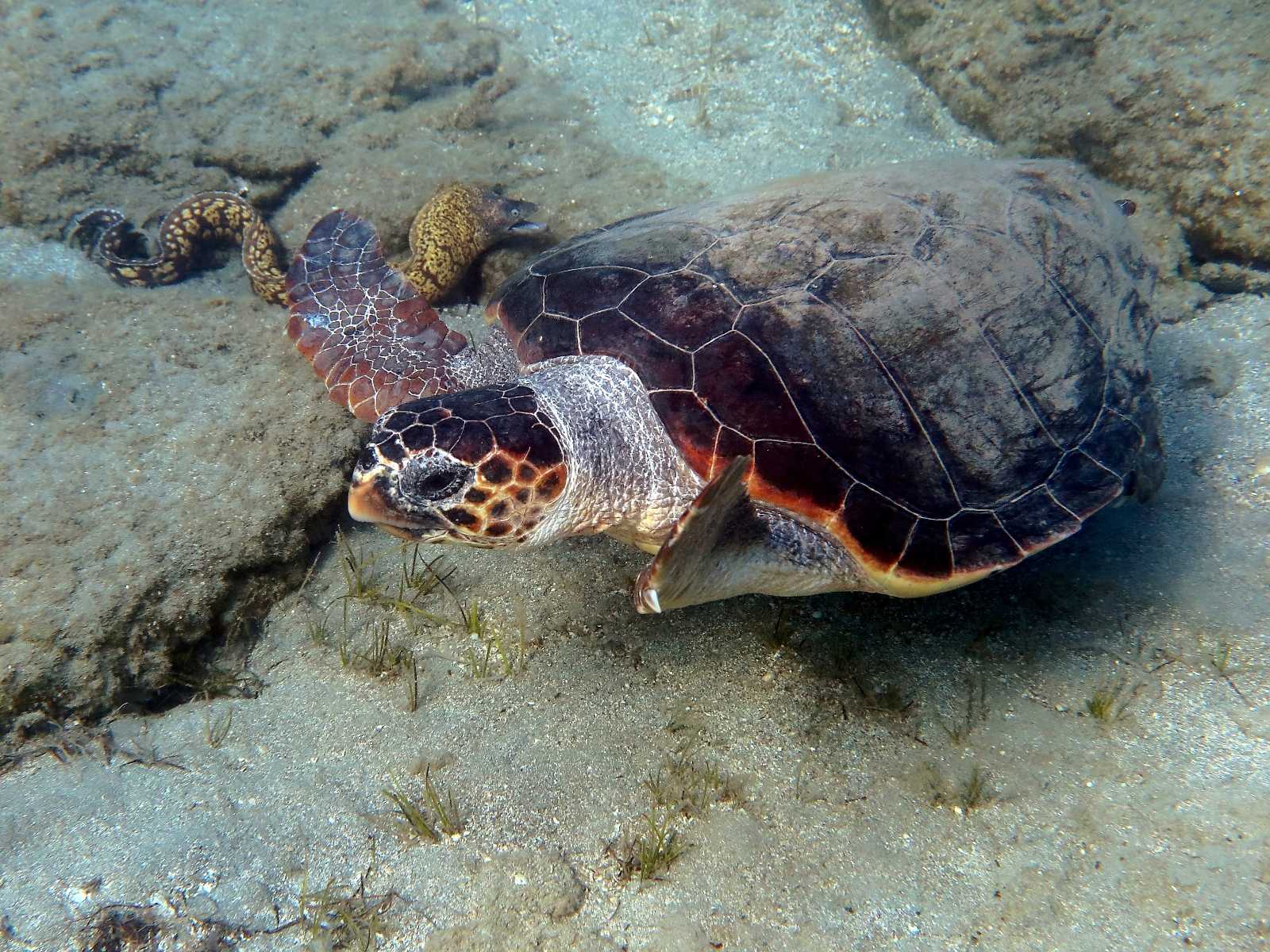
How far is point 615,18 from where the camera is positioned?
673 centimetres

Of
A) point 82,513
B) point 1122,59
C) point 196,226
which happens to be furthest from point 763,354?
point 1122,59

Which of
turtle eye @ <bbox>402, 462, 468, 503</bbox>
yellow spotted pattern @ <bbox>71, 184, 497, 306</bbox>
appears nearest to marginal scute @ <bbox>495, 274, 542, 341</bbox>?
turtle eye @ <bbox>402, 462, 468, 503</bbox>

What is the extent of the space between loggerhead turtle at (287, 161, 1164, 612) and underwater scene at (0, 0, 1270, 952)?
0.02 metres

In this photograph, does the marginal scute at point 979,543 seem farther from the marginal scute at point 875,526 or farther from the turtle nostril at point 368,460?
the turtle nostril at point 368,460

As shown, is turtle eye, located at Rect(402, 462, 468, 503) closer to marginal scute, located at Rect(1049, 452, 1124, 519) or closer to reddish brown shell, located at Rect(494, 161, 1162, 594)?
reddish brown shell, located at Rect(494, 161, 1162, 594)

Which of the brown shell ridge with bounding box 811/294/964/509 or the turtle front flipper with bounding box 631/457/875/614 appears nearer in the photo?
the turtle front flipper with bounding box 631/457/875/614

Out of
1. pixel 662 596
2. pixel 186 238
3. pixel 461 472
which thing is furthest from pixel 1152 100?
pixel 186 238

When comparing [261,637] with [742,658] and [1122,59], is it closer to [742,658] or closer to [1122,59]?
[742,658]

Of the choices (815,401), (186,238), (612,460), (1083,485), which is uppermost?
(815,401)

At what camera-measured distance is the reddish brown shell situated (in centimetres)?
201

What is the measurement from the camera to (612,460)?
2.19 meters

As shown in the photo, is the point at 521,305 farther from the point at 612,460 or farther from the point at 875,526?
the point at 875,526

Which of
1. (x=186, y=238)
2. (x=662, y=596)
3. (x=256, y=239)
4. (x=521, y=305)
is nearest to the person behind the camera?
(x=662, y=596)

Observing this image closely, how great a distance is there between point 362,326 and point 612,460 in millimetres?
1719
